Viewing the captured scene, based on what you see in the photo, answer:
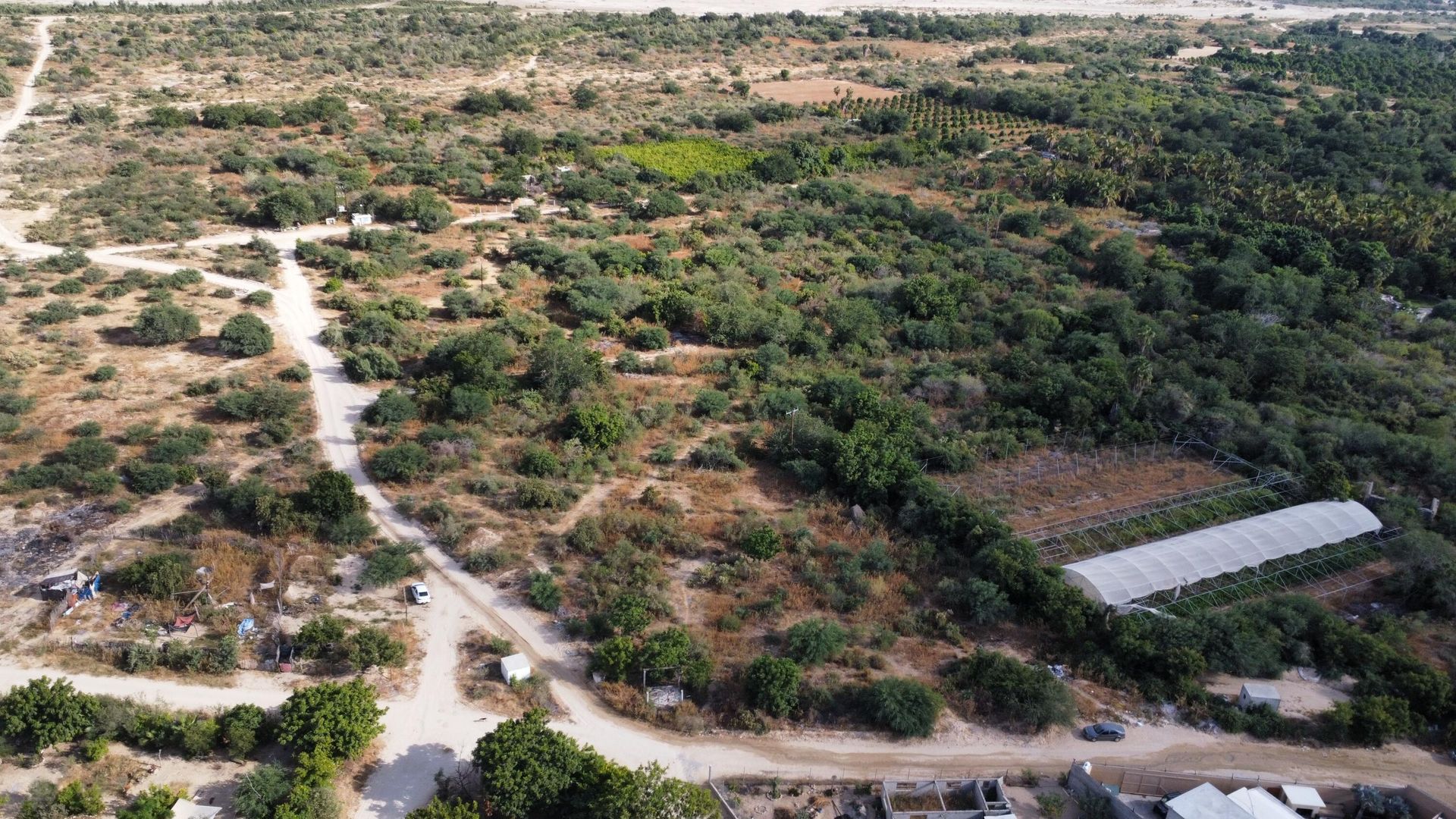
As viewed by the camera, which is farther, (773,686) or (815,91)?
(815,91)

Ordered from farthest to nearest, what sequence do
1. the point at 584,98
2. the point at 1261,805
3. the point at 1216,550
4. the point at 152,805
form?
the point at 584,98 < the point at 1216,550 < the point at 1261,805 < the point at 152,805

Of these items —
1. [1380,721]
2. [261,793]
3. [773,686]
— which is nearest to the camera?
[261,793]

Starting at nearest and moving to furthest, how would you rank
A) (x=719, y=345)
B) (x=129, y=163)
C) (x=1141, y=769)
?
(x=1141, y=769), (x=719, y=345), (x=129, y=163)

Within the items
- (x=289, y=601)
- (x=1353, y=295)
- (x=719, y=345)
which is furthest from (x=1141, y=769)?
(x=1353, y=295)

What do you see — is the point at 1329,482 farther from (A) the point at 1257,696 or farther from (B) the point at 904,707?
(B) the point at 904,707

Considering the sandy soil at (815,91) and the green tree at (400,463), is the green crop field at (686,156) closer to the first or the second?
the sandy soil at (815,91)

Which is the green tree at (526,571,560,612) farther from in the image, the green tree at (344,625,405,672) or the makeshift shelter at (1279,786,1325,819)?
the makeshift shelter at (1279,786,1325,819)

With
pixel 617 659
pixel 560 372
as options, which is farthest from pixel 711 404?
pixel 617 659

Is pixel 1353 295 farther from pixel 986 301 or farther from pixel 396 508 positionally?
pixel 396 508
